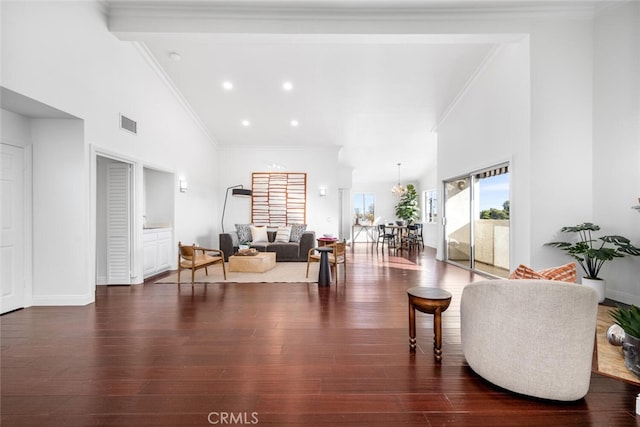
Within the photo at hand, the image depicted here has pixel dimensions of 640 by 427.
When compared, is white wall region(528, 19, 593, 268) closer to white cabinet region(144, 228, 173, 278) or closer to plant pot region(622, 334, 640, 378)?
plant pot region(622, 334, 640, 378)

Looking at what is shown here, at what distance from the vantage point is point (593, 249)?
3385mm

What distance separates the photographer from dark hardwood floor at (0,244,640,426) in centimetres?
157

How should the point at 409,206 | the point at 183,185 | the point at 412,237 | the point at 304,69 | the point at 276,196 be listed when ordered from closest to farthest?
the point at 304,69 → the point at 183,185 → the point at 276,196 → the point at 412,237 → the point at 409,206

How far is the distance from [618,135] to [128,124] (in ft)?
22.4

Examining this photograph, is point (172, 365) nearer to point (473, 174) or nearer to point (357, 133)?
point (473, 174)

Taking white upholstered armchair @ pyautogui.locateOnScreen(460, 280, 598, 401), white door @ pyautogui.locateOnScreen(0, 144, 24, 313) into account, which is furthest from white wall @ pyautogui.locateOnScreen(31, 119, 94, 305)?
white upholstered armchair @ pyautogui.locateOnScreen(460, 280, 598, 401)

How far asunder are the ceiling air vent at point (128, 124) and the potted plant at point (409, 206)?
9.32 meters

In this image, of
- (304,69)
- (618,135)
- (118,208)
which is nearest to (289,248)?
(118,208)

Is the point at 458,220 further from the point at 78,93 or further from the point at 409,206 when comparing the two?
the point at 78,93

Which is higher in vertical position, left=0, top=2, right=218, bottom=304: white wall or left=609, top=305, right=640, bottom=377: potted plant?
left=0, top=2, right=218, bottom=304: white wall

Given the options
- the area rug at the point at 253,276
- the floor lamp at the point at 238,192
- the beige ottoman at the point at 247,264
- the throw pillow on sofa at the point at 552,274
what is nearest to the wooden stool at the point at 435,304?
the throw pillow on sofa at the point at 552,274

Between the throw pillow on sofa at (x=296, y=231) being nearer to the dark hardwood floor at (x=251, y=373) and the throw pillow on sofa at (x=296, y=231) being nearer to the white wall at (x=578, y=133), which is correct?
the dark hardwood floor at (x=251, y=373)

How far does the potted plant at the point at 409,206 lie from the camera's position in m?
11.0

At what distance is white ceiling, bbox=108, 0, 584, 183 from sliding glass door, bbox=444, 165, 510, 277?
1.95 meters
